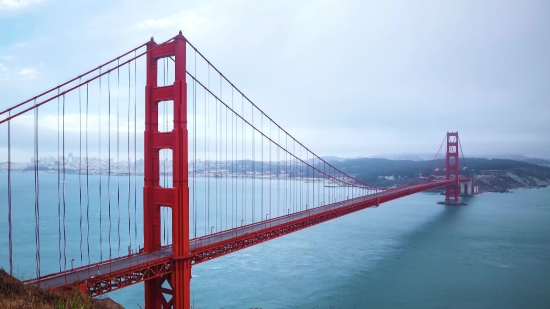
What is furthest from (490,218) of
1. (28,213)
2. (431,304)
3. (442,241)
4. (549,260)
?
(28,213)

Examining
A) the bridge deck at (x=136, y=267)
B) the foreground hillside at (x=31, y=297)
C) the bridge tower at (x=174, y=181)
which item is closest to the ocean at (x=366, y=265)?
the bridge tower at (x=174, y=181)

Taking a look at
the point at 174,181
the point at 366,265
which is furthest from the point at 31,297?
the point at 366,265

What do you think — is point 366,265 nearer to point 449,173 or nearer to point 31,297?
point 31,297

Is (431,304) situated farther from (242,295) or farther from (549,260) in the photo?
(549,260)

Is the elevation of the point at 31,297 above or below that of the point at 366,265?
above

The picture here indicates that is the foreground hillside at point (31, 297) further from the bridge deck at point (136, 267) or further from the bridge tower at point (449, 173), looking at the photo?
the bridge tower at point (449, 173)

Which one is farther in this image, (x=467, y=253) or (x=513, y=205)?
(x=513, y=205)

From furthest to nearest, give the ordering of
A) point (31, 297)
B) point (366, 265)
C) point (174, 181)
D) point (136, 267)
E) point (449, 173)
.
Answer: point (449, 173) → point (366, 265) → point (174, 181) → point (136, 267) → point (31, 297)

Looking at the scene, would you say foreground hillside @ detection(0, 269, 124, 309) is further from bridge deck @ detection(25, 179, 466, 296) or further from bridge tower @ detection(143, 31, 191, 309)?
bridge tower @ detection(143, 31, 191, 309)
